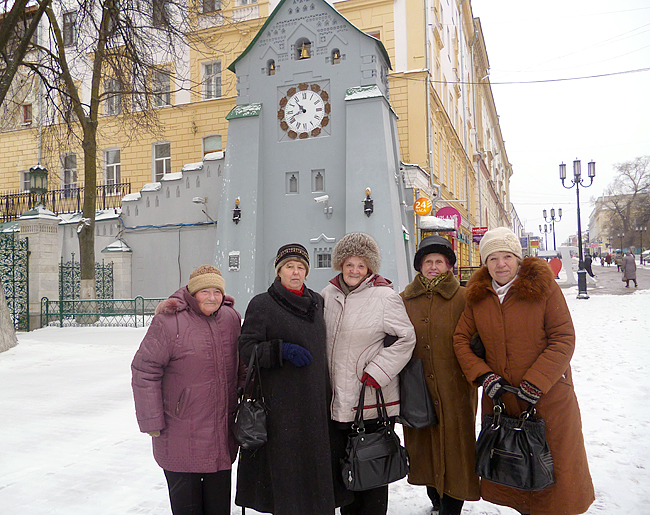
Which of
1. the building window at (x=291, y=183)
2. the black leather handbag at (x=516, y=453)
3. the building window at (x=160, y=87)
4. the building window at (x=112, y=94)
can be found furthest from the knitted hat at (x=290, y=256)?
the building window at (x=112, y=94)

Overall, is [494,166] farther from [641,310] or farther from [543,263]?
[543,263]

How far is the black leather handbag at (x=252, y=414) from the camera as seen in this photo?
9.65 feet

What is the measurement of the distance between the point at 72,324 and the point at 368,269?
13393mm

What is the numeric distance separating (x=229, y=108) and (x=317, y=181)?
863 centimetres

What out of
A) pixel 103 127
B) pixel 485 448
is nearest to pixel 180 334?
pixel 485 448

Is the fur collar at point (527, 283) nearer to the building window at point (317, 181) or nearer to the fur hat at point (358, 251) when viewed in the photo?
the fur hat at point (358, 251)

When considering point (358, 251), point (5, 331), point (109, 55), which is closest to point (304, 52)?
point (109, 55)

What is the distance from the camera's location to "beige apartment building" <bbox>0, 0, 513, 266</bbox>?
18984 millimetres

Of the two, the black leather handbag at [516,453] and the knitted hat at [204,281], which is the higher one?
the knitted hat at [204,281]

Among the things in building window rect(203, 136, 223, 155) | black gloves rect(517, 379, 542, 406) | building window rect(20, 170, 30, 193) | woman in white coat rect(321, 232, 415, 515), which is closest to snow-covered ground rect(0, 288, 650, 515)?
woman in white coat rect(321, 232, 415, 515)

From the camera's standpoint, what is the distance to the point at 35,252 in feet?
45.3

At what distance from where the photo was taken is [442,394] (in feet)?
11.0

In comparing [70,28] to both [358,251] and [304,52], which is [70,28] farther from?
[358,251]

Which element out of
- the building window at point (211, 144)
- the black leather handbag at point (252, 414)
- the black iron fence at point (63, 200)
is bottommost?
the black leather handbag at point (252, 414)
